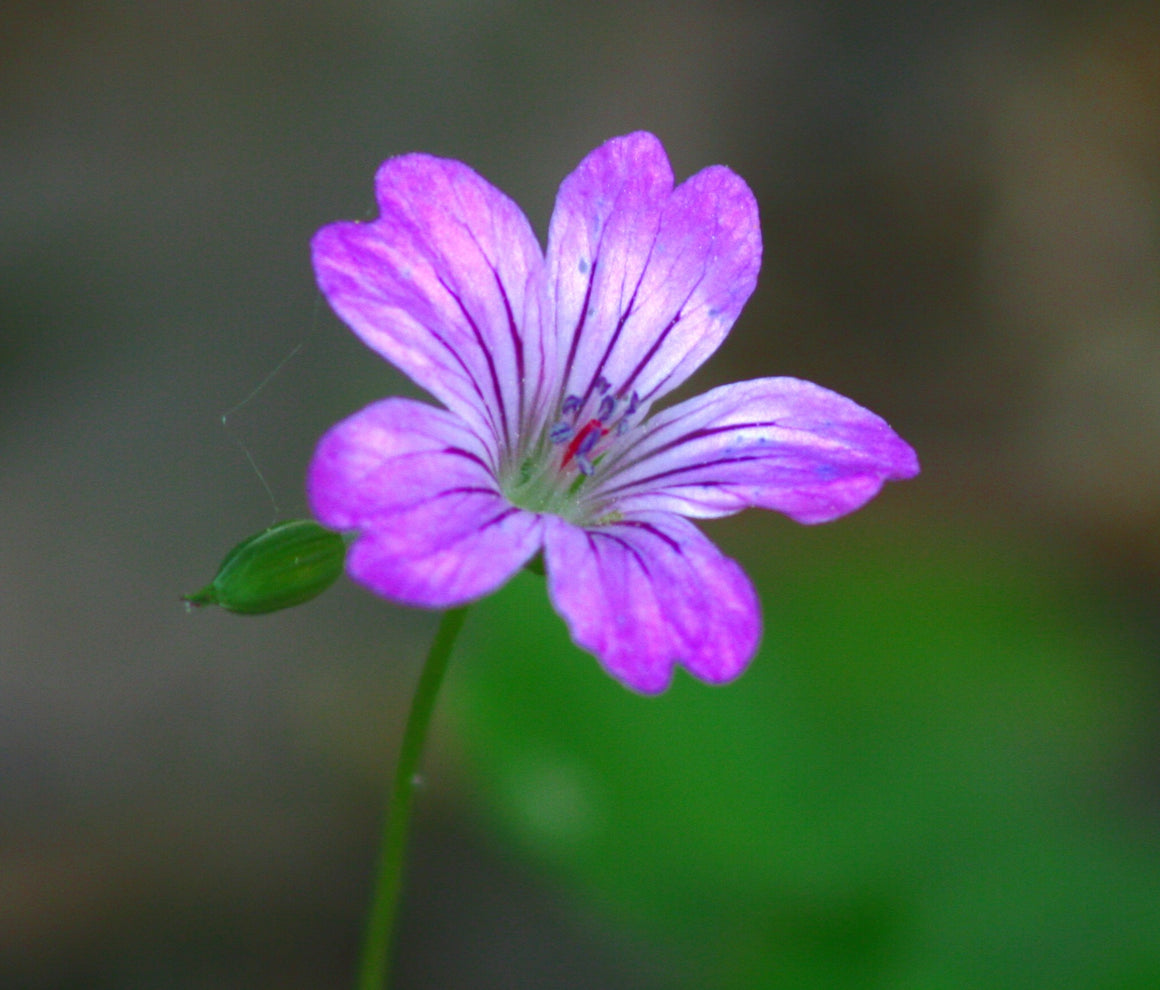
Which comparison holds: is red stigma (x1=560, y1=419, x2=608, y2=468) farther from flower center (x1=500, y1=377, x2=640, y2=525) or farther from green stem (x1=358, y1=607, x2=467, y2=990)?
green stem (x1=358, y1=607, x2=467, y2=990)

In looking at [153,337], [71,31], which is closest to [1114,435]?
[153,337]

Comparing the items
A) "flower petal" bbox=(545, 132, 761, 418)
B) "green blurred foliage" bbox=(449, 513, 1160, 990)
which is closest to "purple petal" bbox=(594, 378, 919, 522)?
"flower petal" bbox=(545, 132, 761, 418)

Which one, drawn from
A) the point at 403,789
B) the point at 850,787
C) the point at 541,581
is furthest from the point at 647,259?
the point at 850,787

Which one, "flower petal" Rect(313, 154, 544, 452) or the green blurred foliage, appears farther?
the green blurred foliage

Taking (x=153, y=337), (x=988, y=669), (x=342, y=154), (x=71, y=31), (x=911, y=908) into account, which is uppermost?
(x=71, y=31)

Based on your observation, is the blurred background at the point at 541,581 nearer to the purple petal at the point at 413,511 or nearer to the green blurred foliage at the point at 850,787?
the green blurred foliage at the point at 850,787

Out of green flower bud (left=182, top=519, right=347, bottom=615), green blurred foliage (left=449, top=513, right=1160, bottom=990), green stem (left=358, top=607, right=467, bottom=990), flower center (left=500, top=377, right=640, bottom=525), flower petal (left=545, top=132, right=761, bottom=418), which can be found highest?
flower petal (left=545, top=132, right=761, bottom=418)

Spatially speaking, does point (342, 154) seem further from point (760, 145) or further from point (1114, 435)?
point (1114, 435)
